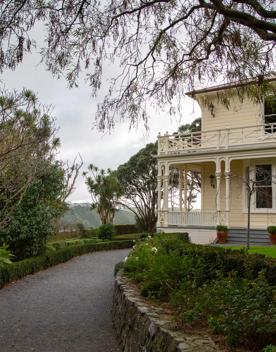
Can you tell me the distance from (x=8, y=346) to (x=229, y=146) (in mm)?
15447

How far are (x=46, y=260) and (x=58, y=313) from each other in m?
6.93

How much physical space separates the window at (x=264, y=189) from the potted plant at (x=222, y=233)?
2.30 metres

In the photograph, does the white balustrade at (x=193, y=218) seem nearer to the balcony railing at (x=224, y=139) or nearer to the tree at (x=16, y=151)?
the balcony railing at (x=224, y=139)

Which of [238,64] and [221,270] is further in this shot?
[221,270]

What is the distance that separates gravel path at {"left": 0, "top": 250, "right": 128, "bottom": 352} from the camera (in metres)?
6.62

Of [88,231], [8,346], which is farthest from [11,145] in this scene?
[88,231]

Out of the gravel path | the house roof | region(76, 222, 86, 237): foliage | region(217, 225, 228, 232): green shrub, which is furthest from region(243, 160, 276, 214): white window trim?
the house roof

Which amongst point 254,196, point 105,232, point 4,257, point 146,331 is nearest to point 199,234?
point 254,196

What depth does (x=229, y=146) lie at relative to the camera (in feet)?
66.4

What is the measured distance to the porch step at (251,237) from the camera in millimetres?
18172

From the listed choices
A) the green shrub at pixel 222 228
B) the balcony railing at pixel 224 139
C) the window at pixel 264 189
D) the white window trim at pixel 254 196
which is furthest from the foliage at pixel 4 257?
the white window trim at pixel 254 196

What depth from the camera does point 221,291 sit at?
194 inches

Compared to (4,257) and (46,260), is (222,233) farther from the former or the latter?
(4,257)

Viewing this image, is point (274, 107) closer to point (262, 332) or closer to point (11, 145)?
point (262, 332)
